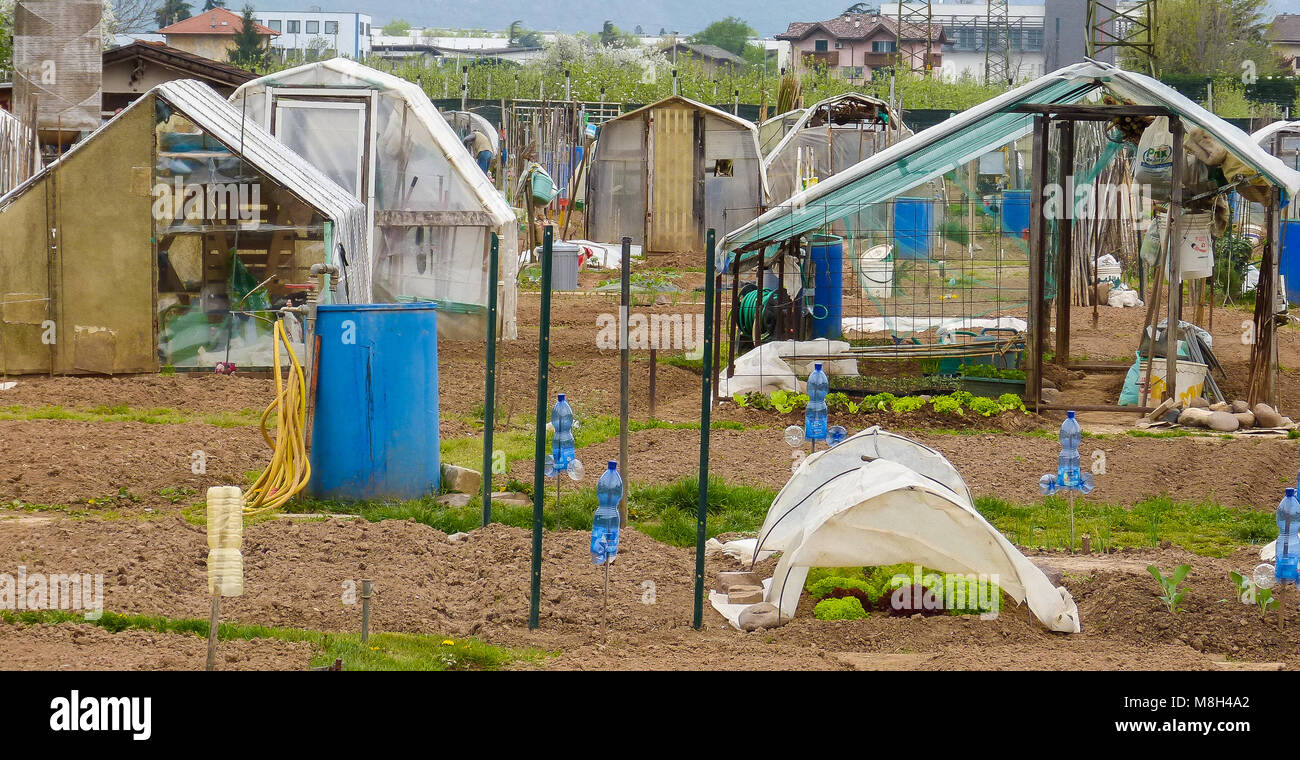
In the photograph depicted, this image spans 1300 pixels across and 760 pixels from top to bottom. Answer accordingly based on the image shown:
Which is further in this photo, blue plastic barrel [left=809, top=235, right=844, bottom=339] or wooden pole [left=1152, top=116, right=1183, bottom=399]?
blue plastic barrel [left=809, top=235, right=844, bottom=339]

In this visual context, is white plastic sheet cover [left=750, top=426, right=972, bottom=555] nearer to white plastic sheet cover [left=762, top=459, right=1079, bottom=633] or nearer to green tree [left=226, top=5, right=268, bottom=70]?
white plastic sheet cover [left=762, top=459, right=1079, bottom=633]

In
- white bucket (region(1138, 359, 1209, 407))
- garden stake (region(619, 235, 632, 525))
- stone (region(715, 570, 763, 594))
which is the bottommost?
stone (region(715, 570, 763, 594))

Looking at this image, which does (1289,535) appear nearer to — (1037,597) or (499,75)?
(1037,597)

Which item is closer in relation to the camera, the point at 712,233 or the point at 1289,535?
the point at 1289,535

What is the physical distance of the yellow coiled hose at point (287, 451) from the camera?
327 inches

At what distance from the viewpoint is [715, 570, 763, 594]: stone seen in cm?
698

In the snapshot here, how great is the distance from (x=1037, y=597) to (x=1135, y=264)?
57.8ft

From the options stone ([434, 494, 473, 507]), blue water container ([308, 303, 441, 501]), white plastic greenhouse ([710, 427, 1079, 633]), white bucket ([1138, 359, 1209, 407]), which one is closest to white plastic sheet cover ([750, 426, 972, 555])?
white plastic greenhouse ([710, 427, 1079, 633])

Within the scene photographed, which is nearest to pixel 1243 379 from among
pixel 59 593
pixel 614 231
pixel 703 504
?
pixel 703 504

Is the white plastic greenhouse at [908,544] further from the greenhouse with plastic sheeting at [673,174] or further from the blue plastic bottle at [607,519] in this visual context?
the greenhouse with plastic sheeting at [673,174]

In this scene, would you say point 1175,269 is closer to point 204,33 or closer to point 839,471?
point 839,471

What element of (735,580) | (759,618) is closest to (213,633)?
(759,618)

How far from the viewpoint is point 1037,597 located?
632cm

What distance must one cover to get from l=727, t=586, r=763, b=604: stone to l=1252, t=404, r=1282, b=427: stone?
22.0ft
